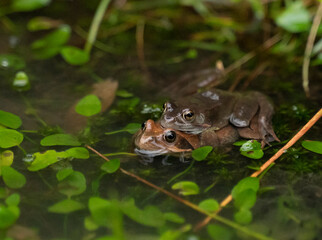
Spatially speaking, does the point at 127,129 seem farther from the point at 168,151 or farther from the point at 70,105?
the point at 70,105

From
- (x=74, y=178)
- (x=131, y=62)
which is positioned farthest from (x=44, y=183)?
(x=131, y=62)

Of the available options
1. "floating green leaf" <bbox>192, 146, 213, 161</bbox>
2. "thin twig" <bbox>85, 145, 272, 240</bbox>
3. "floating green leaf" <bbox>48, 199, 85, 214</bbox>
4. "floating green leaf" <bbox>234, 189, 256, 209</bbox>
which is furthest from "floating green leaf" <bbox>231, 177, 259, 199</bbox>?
"floating green leaf" <bbox>48, 199, 85, 214</bbox>

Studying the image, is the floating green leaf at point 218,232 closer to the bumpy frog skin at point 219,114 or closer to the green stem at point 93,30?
the bumpy frog skin at point 219,114

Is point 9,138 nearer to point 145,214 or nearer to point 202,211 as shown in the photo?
point 145,214

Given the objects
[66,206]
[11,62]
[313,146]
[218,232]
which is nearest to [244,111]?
[313,146]

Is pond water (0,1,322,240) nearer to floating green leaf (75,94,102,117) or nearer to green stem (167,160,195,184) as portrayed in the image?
green stem (167,160,195,184)

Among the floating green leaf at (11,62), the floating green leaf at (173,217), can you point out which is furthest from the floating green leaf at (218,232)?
the floating green leaf at (11,62)

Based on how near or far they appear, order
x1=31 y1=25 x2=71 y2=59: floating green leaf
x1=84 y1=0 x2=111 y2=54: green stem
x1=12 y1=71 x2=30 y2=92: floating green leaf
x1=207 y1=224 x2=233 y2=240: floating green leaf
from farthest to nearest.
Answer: x1=84 y1=0 x2=111 y2=54: green stem
x1=31 y1=25 x2=71 y2=59: floating green leaf
x1=12 y1=71 x2=30 y2=92: floating green leaf
x1=207 y1=224 x2=233 y2=240: floating green leaf
